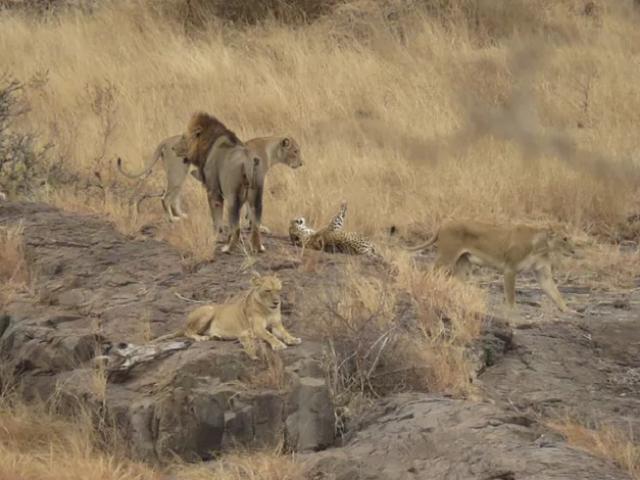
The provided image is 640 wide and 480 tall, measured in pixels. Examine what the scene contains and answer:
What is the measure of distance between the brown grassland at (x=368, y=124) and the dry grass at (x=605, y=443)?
52 mm

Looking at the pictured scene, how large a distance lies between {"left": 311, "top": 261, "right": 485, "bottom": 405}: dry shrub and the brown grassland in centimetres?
2

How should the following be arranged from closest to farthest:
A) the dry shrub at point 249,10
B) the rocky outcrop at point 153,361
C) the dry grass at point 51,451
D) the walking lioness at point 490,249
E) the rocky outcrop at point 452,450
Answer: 1. the rocky outcrop at point 452,450
2. the dry grass at point 51,451
3. the rocky outcrop at point 153,361
4. the walking lioness at point 490,249
5. the dry shrub at point 249,10

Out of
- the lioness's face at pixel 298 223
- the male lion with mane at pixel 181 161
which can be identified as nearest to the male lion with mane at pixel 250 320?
the male lion with mane at pixel 181 161

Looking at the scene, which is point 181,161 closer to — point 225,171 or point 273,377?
point 225,171

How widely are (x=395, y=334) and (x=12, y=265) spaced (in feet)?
10.3

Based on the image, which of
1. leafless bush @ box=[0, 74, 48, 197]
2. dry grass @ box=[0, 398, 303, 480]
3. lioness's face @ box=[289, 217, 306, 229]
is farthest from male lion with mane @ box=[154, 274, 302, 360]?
leafless bush @ box=[0, 74, 48, 197]

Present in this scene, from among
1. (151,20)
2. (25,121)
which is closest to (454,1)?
(151,20)

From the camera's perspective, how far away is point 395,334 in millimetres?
8281

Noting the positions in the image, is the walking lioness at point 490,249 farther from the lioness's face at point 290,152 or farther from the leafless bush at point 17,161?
the leafless bush at point 17,161

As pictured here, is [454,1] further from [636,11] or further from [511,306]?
[636,11]

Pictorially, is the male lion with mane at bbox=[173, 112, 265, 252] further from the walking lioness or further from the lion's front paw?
the lion's front paw

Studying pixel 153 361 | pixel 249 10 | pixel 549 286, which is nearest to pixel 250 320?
pixel 153 361

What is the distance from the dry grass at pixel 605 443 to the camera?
6.71 meters

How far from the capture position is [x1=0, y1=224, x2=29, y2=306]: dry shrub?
31.2ft
